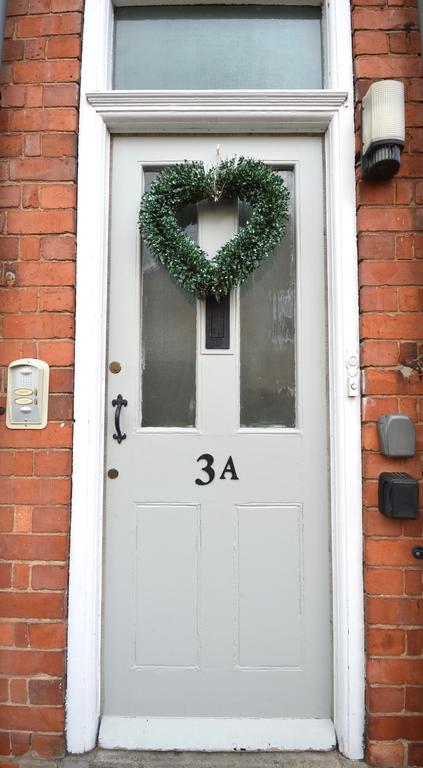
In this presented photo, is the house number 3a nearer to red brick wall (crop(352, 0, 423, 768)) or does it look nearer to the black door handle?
the black door handle

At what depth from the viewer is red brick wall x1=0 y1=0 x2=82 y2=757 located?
5.81ft

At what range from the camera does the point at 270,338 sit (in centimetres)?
200

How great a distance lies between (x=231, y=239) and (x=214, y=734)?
6.57ft

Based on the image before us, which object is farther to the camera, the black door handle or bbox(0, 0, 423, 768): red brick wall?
the black door handle

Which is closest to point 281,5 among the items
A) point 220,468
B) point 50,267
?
point 50,267

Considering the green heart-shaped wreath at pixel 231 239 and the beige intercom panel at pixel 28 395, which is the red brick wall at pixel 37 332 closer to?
the beige intercom panel at pixel 28 395

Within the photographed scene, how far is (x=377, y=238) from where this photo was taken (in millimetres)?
1827

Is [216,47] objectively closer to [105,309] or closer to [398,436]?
[105,309]

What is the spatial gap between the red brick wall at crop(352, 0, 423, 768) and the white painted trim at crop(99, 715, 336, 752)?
8.9 inches

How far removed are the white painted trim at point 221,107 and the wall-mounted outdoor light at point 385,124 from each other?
184 mm

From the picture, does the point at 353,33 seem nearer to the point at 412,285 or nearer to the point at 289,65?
the point at 289,65

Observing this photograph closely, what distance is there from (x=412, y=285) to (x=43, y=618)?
1950 millimetres

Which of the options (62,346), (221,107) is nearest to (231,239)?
(221,107)

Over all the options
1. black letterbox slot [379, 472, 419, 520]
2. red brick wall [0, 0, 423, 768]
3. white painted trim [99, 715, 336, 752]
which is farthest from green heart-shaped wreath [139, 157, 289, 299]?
white painted trim [99, 715, 336, 752]
